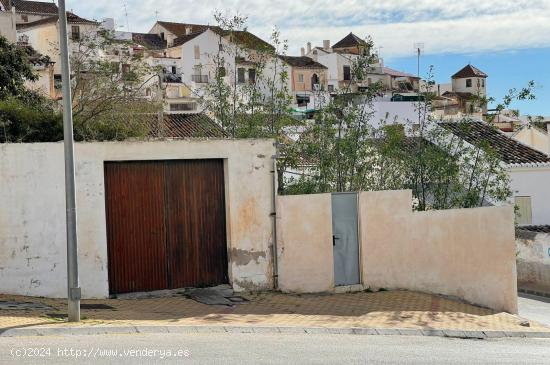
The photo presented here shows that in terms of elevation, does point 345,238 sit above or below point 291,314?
above

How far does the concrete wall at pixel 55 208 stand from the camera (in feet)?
42.9

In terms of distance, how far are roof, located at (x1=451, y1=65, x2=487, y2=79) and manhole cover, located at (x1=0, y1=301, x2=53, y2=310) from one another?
8858 cm

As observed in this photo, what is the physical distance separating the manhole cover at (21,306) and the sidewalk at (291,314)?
0.17 metres

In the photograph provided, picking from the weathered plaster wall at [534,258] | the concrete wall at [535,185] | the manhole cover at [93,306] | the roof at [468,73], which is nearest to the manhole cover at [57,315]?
the manhole cover at [93,306]

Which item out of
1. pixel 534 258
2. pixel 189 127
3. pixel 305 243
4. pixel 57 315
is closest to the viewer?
pixel 57 315

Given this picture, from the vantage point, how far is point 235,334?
1130 centimetres

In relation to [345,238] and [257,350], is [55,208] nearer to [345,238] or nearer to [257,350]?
[257,350]

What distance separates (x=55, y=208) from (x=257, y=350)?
5457 millimetres

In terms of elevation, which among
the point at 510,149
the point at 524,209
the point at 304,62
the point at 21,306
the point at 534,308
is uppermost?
the point at 304,62

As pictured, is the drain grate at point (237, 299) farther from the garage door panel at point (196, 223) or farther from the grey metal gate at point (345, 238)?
the grey metal gate at point (345, 238)

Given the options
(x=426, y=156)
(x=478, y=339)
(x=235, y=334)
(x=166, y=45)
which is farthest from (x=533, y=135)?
(x=166, y=45)

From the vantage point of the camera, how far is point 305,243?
15.2 metres

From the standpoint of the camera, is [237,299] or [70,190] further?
[237,299]

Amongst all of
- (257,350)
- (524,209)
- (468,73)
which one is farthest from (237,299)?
(468,73)
